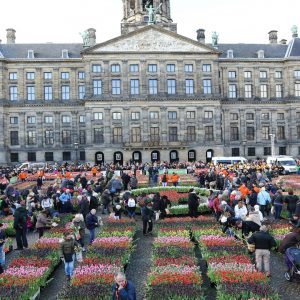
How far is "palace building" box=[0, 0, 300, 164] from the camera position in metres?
70.4

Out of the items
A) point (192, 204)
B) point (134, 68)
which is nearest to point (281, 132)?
point (134, 68)

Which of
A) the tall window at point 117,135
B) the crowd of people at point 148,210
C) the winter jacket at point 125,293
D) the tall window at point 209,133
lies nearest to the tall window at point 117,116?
the tall window at point 117,135

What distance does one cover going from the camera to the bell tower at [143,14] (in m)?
75.1

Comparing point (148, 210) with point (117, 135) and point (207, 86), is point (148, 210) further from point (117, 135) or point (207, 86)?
point (207, 86)

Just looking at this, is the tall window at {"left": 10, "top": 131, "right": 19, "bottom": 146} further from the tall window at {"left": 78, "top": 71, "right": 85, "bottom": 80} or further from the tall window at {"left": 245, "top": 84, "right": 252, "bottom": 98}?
the tall window at {"left": 245, "top": 84, "right": 252, "bottom": 98}

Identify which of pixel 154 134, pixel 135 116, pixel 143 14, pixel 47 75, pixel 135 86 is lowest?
pixel 154 134

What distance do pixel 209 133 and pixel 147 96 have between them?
11.5 meters

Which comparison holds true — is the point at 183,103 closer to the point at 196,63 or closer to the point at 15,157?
the point at 196,63

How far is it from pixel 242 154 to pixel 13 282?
6628 centimetres

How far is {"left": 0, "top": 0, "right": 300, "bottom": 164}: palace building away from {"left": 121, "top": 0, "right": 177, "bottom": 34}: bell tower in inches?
7.1

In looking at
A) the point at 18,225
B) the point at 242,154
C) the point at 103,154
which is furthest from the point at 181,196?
the point at 242,154

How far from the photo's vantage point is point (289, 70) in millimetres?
77000

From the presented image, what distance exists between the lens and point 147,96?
7075cm

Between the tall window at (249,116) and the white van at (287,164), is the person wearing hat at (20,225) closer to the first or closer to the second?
the white van at (287,164)
